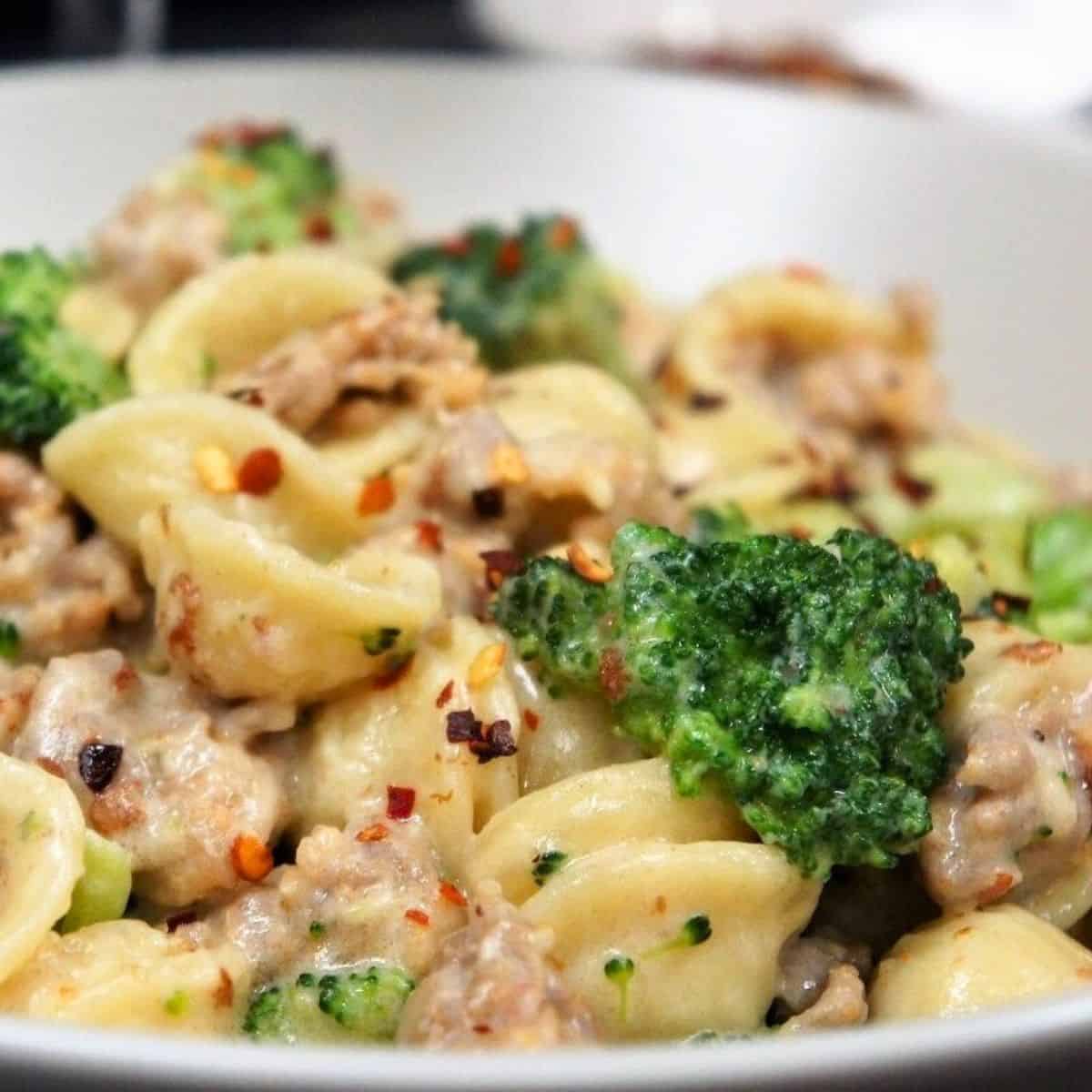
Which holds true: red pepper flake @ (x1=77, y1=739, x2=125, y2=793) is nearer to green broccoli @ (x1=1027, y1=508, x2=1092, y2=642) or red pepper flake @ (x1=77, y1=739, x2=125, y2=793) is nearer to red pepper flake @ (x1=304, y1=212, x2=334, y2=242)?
green broccoli @ (x1=1027, y1=508, x2=1092, y2=642)

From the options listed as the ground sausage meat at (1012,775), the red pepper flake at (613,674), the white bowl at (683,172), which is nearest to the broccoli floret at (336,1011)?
the red pepper flake at (613,674)

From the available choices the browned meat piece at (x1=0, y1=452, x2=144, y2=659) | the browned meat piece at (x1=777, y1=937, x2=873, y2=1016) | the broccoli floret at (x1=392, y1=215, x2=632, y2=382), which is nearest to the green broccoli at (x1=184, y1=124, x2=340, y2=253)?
the broccoli floret at (x1=392, y1=215, x2=632, y2=382)

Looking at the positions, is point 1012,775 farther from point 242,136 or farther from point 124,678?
point 242,136

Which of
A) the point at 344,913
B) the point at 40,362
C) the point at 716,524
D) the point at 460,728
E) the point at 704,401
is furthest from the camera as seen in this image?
the point at 704,401

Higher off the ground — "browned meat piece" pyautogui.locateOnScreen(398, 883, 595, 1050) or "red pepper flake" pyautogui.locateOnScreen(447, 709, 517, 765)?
"red pepper flake" pyautogui.locateOnScreen(447, 709, 517, 765)

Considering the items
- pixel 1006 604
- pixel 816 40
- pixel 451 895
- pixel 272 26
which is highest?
pixel 816 40

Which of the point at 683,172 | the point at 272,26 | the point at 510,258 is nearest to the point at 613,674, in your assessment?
the point at 510,258

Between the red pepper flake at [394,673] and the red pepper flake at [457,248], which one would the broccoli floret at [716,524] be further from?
the red pepper flake at [457,248]
